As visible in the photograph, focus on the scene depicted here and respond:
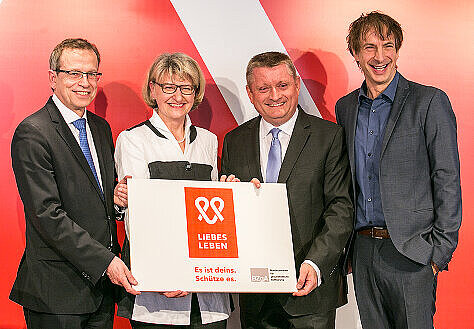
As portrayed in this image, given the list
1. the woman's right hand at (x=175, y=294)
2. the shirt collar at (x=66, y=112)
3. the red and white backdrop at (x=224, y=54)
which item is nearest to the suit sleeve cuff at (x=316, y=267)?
the woman's right hand at (x=175, y=294)

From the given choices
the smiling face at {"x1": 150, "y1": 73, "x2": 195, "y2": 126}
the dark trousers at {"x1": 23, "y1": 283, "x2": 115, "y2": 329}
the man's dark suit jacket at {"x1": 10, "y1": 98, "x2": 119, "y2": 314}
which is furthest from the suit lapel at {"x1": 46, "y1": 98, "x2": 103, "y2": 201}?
the dark trousers at {"x1": 23, "y1": 283, "x2": 115, "y2": 329}

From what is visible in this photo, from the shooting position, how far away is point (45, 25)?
133 inches

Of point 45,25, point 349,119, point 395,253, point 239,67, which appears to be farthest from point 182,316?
point 45,25

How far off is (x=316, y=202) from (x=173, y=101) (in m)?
0.84

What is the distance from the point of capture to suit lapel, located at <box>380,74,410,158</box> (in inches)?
106

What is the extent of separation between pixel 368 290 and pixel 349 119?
831 mm

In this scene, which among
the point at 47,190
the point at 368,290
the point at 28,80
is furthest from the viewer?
the point at 28,80

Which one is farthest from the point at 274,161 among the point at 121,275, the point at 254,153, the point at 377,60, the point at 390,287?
the point at 121,275

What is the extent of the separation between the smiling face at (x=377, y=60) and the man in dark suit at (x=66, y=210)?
1.31 metres

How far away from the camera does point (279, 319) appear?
9.23 feet

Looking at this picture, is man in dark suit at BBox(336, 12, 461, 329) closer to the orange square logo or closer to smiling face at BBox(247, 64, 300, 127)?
smiling face at BBox(247, 64, 300, 127)

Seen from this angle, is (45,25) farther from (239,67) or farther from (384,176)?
(384,176)

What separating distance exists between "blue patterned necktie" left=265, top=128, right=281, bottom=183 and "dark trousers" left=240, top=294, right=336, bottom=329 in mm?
570

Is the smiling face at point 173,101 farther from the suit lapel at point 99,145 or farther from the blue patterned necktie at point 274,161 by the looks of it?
the blue patterned necktie at point 274,161
